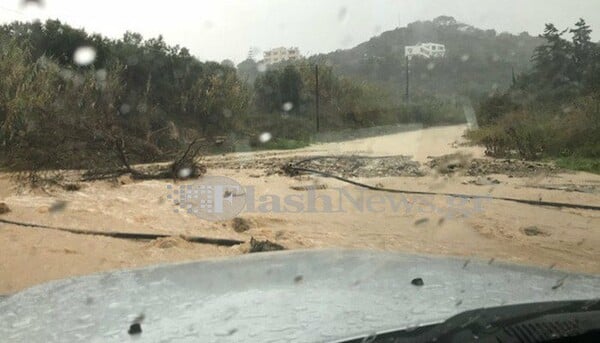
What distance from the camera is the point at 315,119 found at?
39281mm

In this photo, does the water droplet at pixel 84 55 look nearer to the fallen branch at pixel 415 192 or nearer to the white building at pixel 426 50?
the fallen branch at pixel 415 192

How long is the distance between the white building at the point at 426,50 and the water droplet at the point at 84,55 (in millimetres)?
17421

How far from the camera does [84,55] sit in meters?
27.8

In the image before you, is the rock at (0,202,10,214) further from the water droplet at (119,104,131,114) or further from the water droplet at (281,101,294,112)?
the water droplet at (281,101,294,112)

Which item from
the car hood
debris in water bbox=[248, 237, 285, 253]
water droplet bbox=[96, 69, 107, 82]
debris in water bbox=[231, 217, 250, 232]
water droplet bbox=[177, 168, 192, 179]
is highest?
water droplet bbox=[96, 69, 107, 82]

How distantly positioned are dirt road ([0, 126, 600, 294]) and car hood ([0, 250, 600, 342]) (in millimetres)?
3830

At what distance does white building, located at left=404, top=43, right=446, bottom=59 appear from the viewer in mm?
36812

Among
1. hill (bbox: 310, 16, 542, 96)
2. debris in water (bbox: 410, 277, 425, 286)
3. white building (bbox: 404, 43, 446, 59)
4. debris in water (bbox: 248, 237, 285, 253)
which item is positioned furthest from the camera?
white building (bbox: 404, 43, 446, 59)

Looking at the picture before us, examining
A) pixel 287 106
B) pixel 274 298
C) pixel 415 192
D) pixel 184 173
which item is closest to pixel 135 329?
pixel 274 298

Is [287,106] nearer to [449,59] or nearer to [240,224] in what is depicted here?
[449,59]

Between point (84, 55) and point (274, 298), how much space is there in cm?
2758

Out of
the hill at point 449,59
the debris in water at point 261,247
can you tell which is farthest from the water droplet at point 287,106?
the debris in water at point 261,247

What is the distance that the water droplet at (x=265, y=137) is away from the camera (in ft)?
99.9

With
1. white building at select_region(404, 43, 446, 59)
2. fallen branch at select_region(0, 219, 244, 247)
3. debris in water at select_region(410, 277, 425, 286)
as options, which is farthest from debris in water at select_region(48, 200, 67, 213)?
white building at select_region(404, 43, 446, 59)
